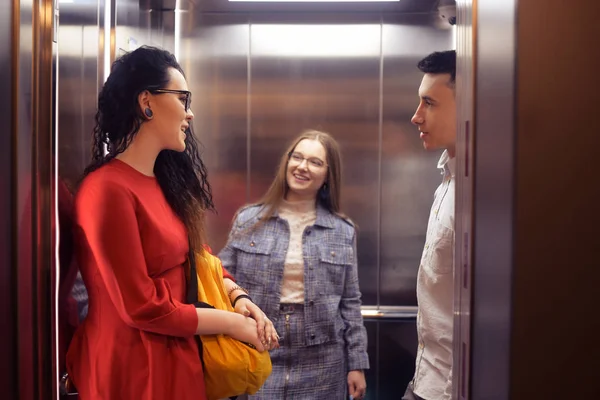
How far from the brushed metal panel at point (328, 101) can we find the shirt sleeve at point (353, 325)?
1.11 feet

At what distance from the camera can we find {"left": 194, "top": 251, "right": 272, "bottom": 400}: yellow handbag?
5.83 feet

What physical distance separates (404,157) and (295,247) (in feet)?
2.42

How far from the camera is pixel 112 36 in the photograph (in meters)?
2.31

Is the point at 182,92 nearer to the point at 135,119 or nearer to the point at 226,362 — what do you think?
the point at 135,119

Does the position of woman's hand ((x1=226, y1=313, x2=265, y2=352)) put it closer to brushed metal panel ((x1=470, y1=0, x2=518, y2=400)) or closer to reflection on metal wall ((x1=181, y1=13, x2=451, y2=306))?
brushed metal panel ((x1=470, y1=0, x2=518, y2=400))

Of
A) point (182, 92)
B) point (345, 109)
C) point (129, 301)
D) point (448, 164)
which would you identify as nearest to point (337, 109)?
point (345, 109)

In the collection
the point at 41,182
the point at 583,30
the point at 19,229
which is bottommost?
the point at 19,229

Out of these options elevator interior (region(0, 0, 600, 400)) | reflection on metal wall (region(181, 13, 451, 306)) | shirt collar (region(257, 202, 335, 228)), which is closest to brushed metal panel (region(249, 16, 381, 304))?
reflection on metal wall (region(181, 13, 451, 306))

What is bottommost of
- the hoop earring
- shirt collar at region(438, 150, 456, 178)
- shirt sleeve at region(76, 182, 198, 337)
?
shirt sleeve at region(76, 182, 198, 337)

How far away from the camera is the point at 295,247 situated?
2.99 metres

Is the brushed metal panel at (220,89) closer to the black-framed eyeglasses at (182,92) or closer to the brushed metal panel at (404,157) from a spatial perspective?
the brushed metal panel at (404,157)

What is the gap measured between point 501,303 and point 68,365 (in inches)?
43.4

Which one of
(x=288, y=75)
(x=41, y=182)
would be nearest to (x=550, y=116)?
(x=41, y=182)

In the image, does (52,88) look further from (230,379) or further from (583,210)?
(583,210)
